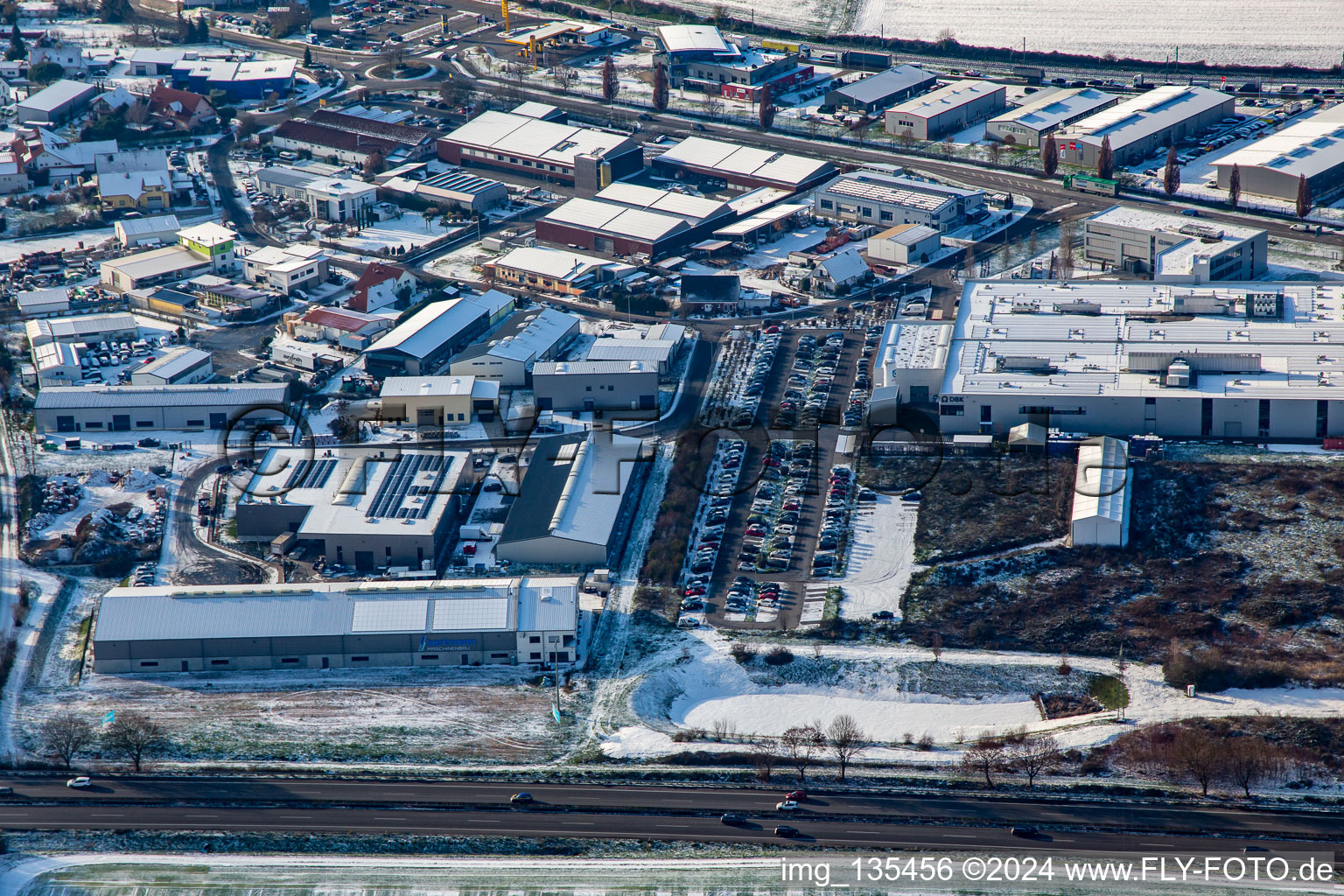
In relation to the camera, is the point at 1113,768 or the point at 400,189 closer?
the point at 1113,768

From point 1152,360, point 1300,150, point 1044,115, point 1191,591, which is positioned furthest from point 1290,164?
point 1191,591

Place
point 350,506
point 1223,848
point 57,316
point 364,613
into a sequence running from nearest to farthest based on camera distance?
point 1223,848, point 364,613, point 350,506, point 57,316

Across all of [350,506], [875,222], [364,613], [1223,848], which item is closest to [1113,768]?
[1223,848]

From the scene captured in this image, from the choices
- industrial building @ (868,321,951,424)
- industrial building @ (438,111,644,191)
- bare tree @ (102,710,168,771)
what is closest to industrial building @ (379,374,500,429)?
industrial building @ (868,321,951,424)

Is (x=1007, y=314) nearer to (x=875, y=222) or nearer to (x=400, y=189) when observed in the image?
(x=875, y=222)

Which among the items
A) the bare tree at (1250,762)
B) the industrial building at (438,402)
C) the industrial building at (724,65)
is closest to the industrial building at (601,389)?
the industrial building at (438,402)
